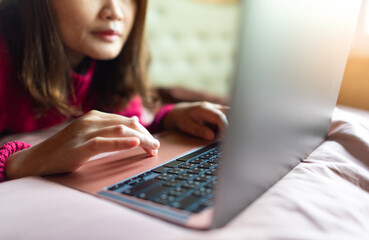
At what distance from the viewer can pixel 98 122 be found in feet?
1.77

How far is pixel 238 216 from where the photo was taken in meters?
0.35

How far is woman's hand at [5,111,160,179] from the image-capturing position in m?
0.47

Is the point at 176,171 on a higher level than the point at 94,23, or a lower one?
lower

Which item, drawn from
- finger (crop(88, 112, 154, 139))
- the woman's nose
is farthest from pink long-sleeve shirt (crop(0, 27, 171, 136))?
finger (crop(88, 112, 154, 139))

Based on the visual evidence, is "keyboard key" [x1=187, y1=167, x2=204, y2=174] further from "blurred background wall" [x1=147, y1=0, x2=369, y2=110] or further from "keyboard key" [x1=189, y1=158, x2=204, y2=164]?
"blurred background wall" [x1=147, y1=0, x2=369, y2=110]

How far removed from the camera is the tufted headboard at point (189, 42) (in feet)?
6.75

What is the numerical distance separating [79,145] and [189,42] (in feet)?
5.83

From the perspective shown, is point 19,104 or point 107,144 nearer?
point 107,144

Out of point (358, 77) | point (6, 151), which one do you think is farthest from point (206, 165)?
point (358, 77)

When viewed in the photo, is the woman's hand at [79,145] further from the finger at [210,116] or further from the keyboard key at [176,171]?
the finger at [210,116]

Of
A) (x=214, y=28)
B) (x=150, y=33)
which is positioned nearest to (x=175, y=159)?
(x=150, y=33)

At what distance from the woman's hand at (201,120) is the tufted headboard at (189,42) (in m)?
1.28

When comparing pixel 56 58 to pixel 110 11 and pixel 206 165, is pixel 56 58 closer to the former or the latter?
pixel 110 11

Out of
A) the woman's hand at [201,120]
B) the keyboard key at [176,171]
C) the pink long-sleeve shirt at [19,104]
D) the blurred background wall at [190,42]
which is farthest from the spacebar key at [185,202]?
the blurred background wall at [190,42]
